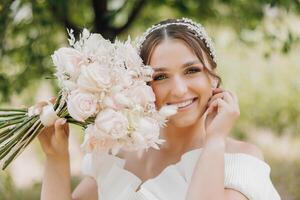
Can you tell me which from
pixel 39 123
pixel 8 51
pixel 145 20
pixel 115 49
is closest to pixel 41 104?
pixel 39 123

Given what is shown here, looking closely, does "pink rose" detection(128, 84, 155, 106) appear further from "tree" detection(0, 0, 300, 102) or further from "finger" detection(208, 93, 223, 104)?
"tree" detection(0, 0, 300, 102)

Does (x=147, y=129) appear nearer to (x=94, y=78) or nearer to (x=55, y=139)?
(x=94, y=78)

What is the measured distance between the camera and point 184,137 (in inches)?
126

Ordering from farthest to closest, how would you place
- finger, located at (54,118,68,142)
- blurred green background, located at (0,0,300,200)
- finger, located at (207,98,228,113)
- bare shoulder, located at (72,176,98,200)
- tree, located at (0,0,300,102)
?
1. tree, located at (0,0,300,102)
2. blurred green background, located at (0,0,300,200)
3. bare shoulder, located at (72,176,98,200)
4. finger, located at (207,98,228,113)
5. finger, located at (54,118,68,142)

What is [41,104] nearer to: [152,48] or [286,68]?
[152,48]

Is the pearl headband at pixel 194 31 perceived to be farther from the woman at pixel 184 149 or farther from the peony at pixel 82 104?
the peony at pixel 82 104

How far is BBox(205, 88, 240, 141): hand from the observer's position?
2771 mm

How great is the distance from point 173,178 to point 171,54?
60 centimetres

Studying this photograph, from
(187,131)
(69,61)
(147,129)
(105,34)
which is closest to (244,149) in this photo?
(187,131)

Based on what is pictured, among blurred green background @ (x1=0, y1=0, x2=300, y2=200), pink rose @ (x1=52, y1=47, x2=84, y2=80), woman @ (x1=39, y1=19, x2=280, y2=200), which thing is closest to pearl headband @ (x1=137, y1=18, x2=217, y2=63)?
woman @ (x1=39, y1=19, x2=280, y2=200)

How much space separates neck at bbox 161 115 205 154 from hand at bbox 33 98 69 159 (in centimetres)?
53

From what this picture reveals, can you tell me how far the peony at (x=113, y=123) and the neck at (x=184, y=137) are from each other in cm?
72

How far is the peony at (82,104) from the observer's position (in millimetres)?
2449

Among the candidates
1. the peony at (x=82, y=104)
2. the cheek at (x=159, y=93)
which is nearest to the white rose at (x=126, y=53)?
the peony at (x=82, y=104)
